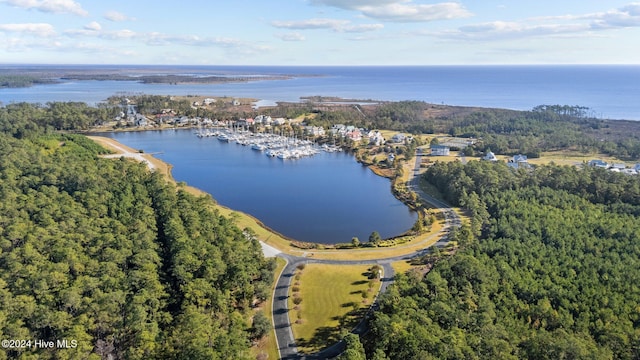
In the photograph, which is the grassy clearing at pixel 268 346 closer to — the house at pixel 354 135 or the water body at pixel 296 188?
the water body at pixel 296 188

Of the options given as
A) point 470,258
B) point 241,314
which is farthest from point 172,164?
point 470,258

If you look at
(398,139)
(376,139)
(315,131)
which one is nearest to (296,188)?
(376,139)

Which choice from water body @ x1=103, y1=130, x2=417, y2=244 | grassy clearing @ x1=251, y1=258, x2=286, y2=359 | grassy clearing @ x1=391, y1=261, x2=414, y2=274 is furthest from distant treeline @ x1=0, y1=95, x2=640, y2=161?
grassy clearing @ x1=251, y1=258, x2=286, y2=359

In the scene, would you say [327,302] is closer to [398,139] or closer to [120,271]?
[120,271]

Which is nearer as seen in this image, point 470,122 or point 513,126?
point 513,126

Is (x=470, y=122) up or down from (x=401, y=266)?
up

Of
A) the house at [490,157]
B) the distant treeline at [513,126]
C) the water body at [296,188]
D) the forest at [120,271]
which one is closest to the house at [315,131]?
the distant treeline at [513,126]

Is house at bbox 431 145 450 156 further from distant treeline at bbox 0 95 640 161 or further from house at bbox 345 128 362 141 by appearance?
house at bbox 345 128 362 141

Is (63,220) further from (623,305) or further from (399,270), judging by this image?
(623,305)
